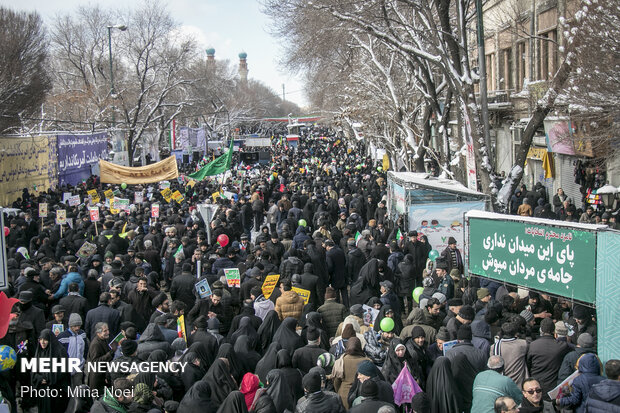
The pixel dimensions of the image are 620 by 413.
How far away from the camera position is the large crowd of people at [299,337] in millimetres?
6391

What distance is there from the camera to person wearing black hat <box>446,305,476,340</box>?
26.6 ft


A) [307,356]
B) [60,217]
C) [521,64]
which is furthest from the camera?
[521,64]

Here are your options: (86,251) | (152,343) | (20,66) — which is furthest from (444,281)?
(20,66)

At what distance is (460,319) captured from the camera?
324 inches

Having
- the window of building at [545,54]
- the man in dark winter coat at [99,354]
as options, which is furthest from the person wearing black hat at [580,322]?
the window of building at [545,54]

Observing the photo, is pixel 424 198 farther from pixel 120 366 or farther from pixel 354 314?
pixel 120 366

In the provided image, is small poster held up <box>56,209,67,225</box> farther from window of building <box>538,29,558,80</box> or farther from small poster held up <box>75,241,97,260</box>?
window of building <box>538,29,558,80</box>

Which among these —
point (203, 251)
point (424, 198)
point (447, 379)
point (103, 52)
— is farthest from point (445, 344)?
point (103, 52)

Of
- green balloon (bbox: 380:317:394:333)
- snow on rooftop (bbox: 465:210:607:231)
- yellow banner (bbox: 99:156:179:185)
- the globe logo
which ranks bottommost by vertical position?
the globe logo

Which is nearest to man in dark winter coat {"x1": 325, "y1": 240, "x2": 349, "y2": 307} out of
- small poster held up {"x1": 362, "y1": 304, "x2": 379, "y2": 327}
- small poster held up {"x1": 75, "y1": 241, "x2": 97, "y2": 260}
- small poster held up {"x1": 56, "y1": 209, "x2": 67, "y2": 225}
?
small poster held up {"x1": 362, "y1": 304, "x2": 379, "y2": 327}

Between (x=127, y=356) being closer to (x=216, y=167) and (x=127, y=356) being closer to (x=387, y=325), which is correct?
(x=387, y=325)

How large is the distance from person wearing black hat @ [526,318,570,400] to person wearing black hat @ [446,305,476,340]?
2.86 ft

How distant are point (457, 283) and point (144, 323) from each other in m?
4.62

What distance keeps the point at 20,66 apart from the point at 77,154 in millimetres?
5100
